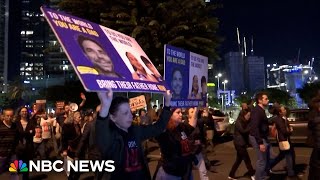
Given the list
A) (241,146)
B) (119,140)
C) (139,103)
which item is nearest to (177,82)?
(119,140)

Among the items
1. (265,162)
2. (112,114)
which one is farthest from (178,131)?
(265,162)

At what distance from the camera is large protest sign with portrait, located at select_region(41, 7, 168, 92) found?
11.8ft

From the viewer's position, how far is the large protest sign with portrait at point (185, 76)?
5.80 meters

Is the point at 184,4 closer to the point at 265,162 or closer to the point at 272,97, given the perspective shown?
the point at 265,162

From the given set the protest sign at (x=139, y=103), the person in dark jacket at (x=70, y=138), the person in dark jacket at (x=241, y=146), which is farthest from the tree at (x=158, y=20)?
the person in dark jacket at (x=70, y=138)

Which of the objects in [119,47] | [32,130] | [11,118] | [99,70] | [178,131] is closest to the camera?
[99,70]

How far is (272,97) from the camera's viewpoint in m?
59.4

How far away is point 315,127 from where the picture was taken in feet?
19.9

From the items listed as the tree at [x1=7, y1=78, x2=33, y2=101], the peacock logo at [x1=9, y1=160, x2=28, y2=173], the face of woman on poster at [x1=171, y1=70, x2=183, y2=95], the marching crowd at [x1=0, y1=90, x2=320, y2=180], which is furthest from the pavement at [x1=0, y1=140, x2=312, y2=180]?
the tree at [x1=7, y1=78, x2=33, y2=101]

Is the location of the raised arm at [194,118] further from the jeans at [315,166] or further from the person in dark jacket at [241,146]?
the person in dark jacket at [241,146]

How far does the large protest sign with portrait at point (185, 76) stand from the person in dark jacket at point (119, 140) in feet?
6.36

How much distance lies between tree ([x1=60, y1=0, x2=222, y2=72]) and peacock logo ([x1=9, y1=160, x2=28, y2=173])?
18.1ft

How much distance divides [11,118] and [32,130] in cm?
69

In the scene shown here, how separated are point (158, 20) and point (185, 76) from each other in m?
7.36
